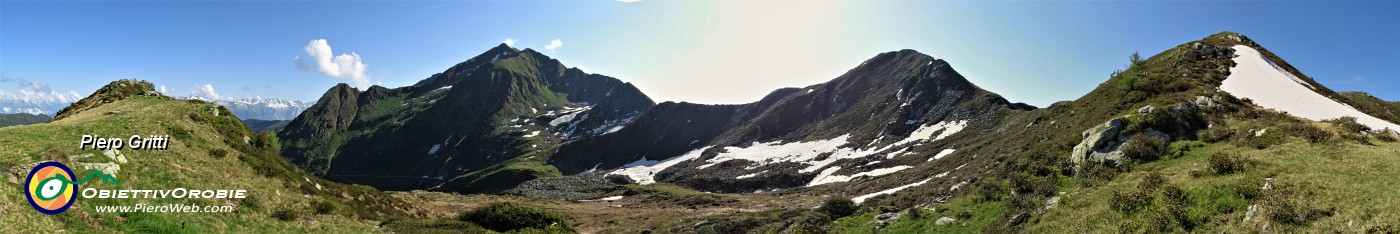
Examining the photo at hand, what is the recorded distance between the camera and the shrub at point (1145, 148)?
99.7 feet

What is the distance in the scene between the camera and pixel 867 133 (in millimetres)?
165375

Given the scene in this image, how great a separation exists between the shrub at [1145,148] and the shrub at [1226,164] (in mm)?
4959

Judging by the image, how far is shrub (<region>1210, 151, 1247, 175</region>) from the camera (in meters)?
24.3

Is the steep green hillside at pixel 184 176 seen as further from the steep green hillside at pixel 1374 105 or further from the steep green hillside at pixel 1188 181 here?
the steep green hillside at pixel 1374 105

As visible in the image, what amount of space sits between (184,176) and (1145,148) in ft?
179

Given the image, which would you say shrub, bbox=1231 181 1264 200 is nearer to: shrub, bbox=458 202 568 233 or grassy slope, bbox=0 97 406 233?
shrub, bbox=458 202 568 233

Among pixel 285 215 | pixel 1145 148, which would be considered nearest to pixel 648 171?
pixel 285 215

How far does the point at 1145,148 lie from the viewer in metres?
30.7

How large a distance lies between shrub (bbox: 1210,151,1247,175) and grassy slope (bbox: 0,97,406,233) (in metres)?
44.4

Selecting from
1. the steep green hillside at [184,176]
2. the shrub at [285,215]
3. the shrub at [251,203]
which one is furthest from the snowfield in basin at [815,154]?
the shrub at [251,203]

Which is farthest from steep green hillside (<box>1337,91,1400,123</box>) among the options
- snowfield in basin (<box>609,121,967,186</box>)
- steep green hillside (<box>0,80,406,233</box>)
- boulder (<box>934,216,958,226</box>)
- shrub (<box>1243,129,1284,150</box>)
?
steep green hillside (<box>0,80,406,233</box>)

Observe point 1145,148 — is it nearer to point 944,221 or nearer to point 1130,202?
point 1130,202

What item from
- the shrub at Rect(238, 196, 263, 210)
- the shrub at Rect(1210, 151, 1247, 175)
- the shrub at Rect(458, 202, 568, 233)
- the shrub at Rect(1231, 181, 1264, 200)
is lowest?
the shrub at Rect(458, 202, 568, 233)

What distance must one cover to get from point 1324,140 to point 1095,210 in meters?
13.0
